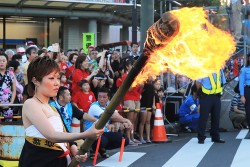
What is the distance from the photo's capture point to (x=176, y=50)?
149 inches

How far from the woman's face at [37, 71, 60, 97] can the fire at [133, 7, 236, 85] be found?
2.08 feet

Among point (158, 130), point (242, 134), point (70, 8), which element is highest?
point (70, 8)

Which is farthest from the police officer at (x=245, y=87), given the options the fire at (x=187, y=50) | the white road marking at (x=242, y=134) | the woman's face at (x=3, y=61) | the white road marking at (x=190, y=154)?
the fire at (x=187, y=50)

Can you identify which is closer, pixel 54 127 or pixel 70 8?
pixel 54 127

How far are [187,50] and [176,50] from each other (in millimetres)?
235

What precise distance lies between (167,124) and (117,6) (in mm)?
17892

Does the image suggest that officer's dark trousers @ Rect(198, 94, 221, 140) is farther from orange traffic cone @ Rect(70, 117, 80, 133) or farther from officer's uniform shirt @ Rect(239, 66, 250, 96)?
orange traffic cone @ Rect(70, 117, 80, 133)

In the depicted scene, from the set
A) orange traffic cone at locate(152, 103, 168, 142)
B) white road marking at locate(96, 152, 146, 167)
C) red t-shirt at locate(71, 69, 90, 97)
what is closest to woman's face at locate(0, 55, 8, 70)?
red t-shirt at locate(71, 69, 90, 97)

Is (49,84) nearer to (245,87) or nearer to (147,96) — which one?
(147,96)

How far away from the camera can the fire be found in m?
3.26

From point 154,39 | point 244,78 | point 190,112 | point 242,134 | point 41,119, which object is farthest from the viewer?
point 190,112

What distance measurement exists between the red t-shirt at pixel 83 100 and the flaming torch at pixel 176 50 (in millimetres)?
4856

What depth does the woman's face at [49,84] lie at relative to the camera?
3875 millimetres


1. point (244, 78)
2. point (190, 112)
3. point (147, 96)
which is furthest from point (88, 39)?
point (244, 78)
